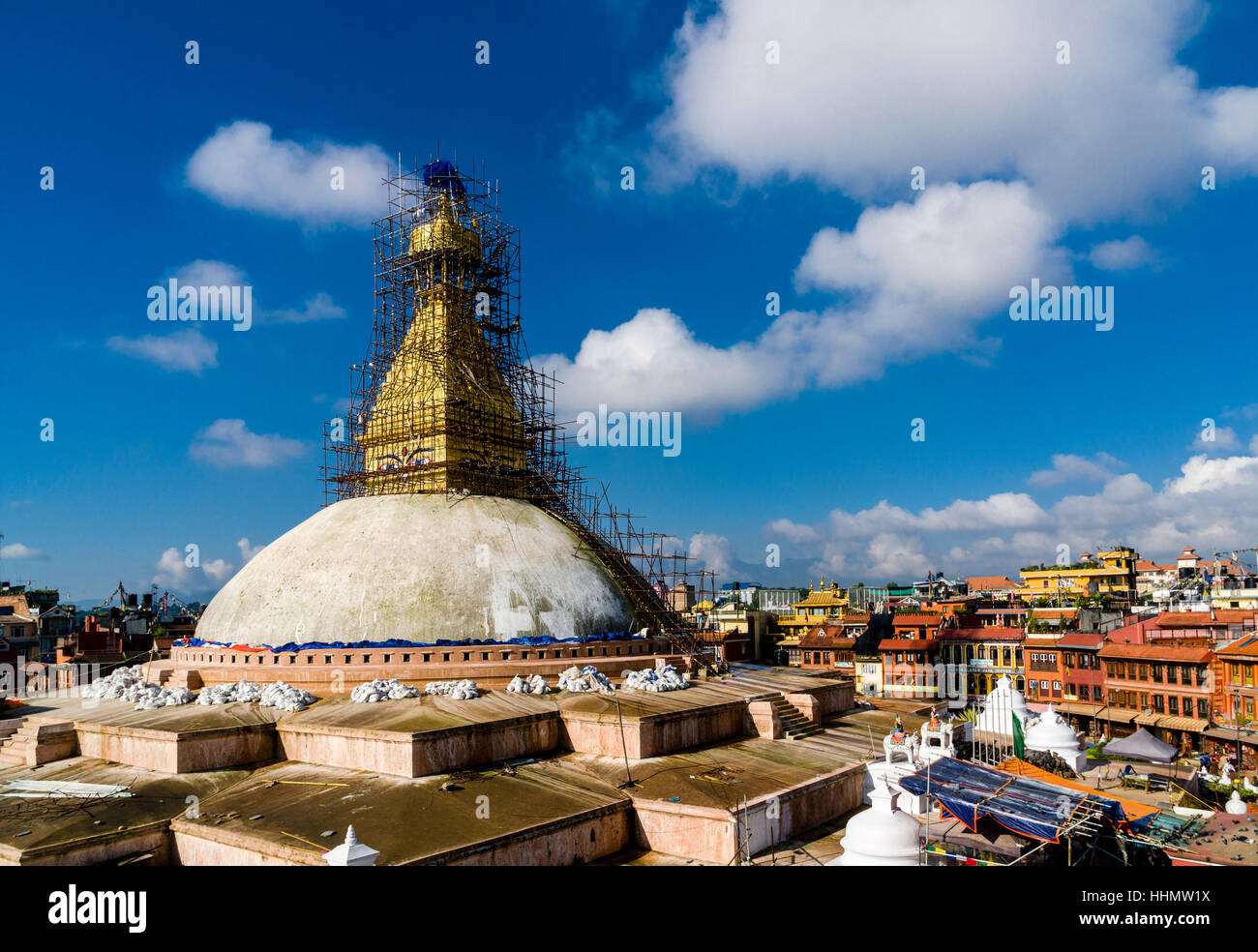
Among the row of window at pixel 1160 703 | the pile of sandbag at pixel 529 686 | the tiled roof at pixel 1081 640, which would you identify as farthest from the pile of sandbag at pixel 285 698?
the tiled roof at pixel 1081 640

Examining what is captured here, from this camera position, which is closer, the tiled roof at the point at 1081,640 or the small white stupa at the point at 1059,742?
the small white stupa at the point at 1059,742

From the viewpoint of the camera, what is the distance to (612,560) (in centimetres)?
3447

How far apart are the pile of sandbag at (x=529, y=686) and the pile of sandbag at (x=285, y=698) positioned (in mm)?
6155

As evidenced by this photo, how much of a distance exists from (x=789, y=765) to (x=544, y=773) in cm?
695

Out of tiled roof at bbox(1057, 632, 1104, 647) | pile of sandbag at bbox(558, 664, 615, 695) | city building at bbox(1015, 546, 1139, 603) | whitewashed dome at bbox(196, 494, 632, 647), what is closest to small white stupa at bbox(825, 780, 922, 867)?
pile of sandbag at bbox(558, 664, 615, 695)

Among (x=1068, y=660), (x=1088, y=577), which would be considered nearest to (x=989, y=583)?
(x=1088, y=577)

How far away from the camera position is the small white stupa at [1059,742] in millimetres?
25797

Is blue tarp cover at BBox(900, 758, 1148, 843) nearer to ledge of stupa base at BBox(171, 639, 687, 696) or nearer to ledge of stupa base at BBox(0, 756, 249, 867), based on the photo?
ledge of stupa base at BBox(171, 639, 687, 696)

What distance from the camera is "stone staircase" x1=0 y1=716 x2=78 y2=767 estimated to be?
2369 cm

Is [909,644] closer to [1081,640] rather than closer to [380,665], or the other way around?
[1081,640]

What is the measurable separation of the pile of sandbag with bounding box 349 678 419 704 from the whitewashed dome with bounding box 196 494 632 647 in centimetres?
207

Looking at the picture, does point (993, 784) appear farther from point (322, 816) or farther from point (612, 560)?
point (612, 560)

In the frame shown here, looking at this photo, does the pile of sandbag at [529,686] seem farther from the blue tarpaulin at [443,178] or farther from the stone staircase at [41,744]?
the blue tarpaulin at [443,178]
